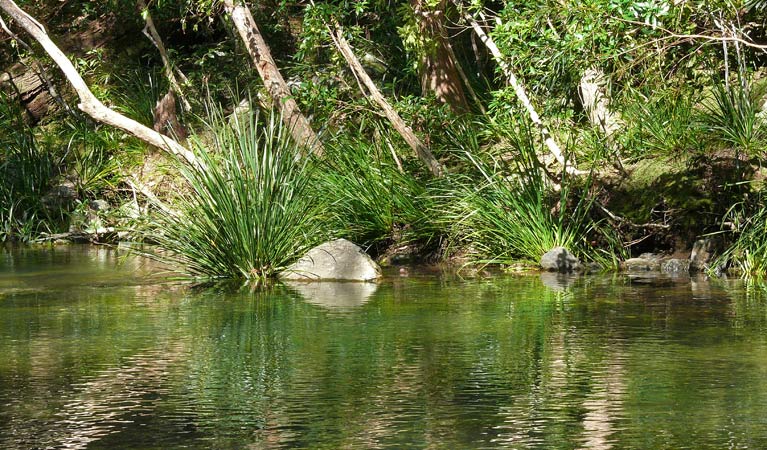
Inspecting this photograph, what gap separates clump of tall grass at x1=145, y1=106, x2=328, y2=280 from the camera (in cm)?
1077

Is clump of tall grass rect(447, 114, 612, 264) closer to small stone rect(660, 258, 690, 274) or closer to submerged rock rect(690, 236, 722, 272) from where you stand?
small stone rect(660, 258, 690, 274)

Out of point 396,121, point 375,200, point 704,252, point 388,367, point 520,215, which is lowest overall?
point 388,367

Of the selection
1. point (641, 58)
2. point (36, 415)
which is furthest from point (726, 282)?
point (36, 415)

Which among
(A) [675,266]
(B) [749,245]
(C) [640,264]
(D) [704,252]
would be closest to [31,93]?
(C) [640,264]

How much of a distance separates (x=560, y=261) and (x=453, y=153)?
107 inches

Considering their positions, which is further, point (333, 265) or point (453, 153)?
point (453, 153)

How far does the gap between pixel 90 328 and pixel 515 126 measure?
20.8ft

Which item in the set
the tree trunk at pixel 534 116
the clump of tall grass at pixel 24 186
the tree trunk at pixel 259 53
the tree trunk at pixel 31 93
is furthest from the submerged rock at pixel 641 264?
the tree trunk at pixel 31 93

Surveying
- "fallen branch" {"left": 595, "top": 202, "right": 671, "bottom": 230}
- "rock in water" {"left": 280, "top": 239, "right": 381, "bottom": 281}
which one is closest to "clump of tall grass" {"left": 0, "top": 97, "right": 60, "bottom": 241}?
"rock in water" {"left": 280, "top": 239, "right": 381, "bottom": 281}

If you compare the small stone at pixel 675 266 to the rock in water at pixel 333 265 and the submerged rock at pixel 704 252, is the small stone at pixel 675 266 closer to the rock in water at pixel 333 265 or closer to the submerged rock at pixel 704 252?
the submerged rock at pixel 704 252

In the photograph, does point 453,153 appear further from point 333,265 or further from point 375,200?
point 333,265

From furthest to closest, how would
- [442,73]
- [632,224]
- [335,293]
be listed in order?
[442,73] → [632,224] → [335,293]

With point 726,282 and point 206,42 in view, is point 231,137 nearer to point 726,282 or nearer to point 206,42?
point 726,282

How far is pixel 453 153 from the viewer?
46.2ft
